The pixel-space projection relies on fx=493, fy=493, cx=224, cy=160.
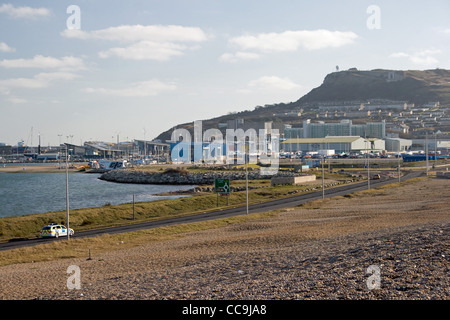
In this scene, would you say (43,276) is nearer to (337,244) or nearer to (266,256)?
(266,256)

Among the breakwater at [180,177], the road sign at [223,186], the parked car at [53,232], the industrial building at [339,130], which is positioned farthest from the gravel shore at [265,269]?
the industrial building at [339,130]

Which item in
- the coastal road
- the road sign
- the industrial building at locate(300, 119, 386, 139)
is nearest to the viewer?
the coastal road

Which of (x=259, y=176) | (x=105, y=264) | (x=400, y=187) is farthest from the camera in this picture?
(x=259, y=176)

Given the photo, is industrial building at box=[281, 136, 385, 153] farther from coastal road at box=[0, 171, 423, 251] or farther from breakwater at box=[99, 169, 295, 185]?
coastal road at box=[0, 171, 423, 251]

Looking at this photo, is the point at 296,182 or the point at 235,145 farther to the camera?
the point at 235,145

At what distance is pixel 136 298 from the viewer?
1385 cm

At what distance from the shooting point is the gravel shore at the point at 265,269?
42.9 ft

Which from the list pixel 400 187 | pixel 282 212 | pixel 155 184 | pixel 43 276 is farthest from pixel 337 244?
pixel 155 184

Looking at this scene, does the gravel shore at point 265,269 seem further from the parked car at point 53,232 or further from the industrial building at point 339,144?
the industrial building at point 339,144

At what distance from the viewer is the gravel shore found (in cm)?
1308

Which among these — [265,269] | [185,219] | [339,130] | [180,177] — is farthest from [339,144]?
[265,269]

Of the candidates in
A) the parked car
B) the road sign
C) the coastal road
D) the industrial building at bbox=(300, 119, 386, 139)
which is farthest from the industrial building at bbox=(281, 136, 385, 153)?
the parked car

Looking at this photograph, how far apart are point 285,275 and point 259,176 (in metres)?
78.2

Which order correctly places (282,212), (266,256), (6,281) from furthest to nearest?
(282,212) < (266,256) < (6,281)
